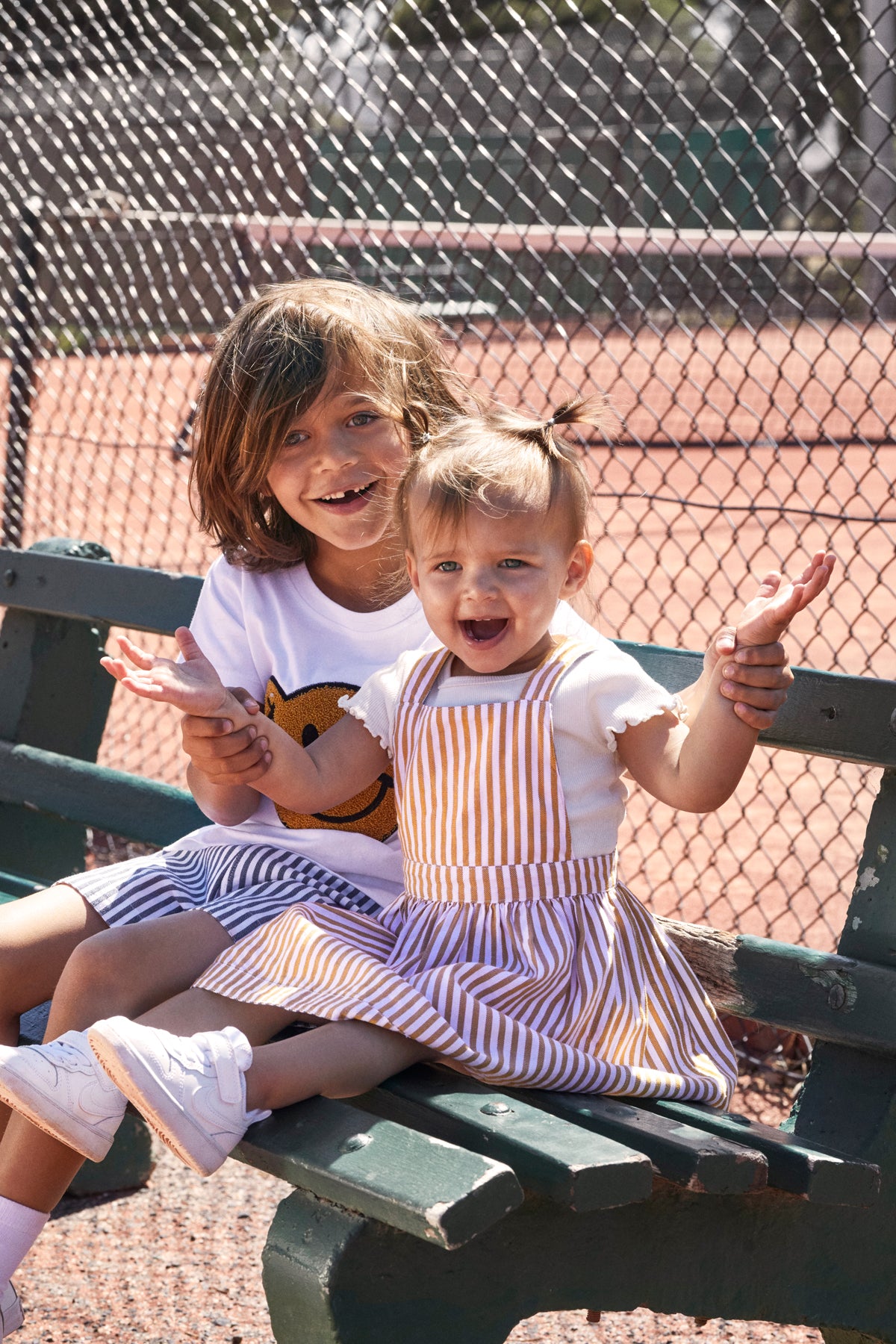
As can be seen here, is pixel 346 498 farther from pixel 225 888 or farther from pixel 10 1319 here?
pixel 10 1319

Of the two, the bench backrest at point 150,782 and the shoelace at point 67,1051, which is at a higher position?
the bench backrest at point 150,782

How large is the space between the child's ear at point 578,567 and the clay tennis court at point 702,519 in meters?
0.18

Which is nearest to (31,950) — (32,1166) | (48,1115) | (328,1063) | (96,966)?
(96,966)

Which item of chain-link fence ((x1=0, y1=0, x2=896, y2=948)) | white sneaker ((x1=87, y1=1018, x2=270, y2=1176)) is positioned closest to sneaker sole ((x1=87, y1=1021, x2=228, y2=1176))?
white sneaker ((x1=87, y1=1018, x2=270, y2=1176))

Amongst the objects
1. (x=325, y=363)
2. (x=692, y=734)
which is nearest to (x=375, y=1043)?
(x=692, y=734)

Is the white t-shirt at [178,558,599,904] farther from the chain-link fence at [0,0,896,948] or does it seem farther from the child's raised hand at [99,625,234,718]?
the chain-link fence at [0,0,896,948]

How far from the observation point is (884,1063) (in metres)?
1.87

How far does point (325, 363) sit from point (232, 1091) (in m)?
1.04

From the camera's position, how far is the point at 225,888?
2127mm

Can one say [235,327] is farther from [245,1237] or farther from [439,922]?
[245,1237]

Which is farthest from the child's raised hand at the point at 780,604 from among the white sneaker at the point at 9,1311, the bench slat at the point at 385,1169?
the white sneaker at the point at 9,1311

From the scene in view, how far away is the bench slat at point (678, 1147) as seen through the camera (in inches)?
58.6

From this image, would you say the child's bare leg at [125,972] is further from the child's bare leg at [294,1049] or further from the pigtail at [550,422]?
the pigtail at [550,422]

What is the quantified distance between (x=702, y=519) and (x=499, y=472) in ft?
31.5
